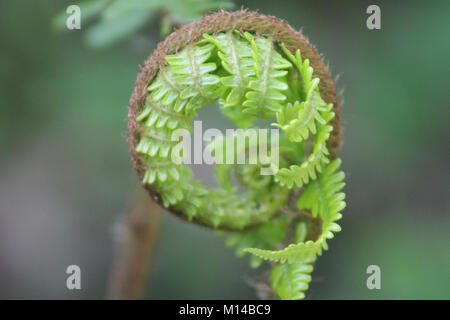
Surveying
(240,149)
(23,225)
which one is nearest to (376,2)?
(240,149)

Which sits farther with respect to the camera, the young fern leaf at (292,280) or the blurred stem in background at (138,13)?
the blurred stem in background at (138,13)

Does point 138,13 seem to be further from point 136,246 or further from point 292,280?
point 292,280

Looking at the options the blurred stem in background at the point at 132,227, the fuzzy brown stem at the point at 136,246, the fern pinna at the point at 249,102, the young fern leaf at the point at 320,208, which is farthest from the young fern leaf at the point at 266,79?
the fuzzy brown stem at the point at 136,246

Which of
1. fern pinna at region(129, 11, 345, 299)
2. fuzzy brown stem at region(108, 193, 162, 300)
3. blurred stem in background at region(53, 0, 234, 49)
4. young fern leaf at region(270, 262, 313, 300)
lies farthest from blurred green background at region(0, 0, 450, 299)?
young fern leaf at region(270, 262, 313, 300)

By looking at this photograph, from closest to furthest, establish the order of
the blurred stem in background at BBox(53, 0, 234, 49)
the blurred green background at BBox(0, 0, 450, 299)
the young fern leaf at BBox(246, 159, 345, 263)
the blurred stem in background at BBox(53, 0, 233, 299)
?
the young fern leaf at BBox(246, 159, 345, 263) < the blurred stem in background at BBox(53, 0, 234, 49) < the blurred stem in background at BBox(53, 0, 233, 299) < the blurred green background at BBox(0, 0, 450, 299)

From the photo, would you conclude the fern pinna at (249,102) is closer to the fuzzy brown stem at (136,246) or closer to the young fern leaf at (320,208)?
the young fern leaf at (320,208)

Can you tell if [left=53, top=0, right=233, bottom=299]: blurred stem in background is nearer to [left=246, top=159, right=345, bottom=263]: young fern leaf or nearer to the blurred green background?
the blurred green background

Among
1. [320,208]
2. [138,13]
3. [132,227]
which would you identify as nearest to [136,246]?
[132,227]
